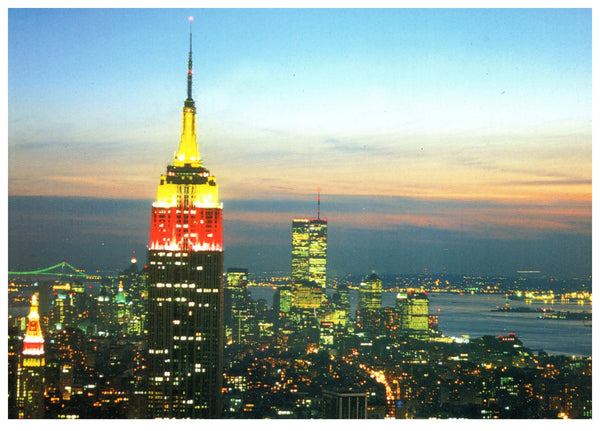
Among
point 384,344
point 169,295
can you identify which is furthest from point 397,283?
point 169,295

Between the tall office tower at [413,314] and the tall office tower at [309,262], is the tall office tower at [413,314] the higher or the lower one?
the lower one

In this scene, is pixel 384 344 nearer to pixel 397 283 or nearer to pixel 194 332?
pixel 397 283

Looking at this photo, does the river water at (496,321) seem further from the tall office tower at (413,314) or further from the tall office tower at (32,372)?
the tall office tower at (32,372)

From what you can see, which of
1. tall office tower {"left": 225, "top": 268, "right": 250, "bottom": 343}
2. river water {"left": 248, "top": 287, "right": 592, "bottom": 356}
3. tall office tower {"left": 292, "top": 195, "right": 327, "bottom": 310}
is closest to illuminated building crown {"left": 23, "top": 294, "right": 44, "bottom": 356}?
tall office tower {"left": 225, "top": 268, "right": 250, "bottom": 343}

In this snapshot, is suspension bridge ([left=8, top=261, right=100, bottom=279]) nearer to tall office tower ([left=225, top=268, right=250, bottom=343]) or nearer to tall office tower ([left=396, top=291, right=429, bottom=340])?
tall office tower ([left=225, top=268, right=250, bottom=343])

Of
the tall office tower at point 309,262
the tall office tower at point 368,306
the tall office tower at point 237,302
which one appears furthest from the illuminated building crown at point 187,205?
the tall office tower at point 368,306

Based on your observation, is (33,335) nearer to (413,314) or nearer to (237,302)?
(237,302)
